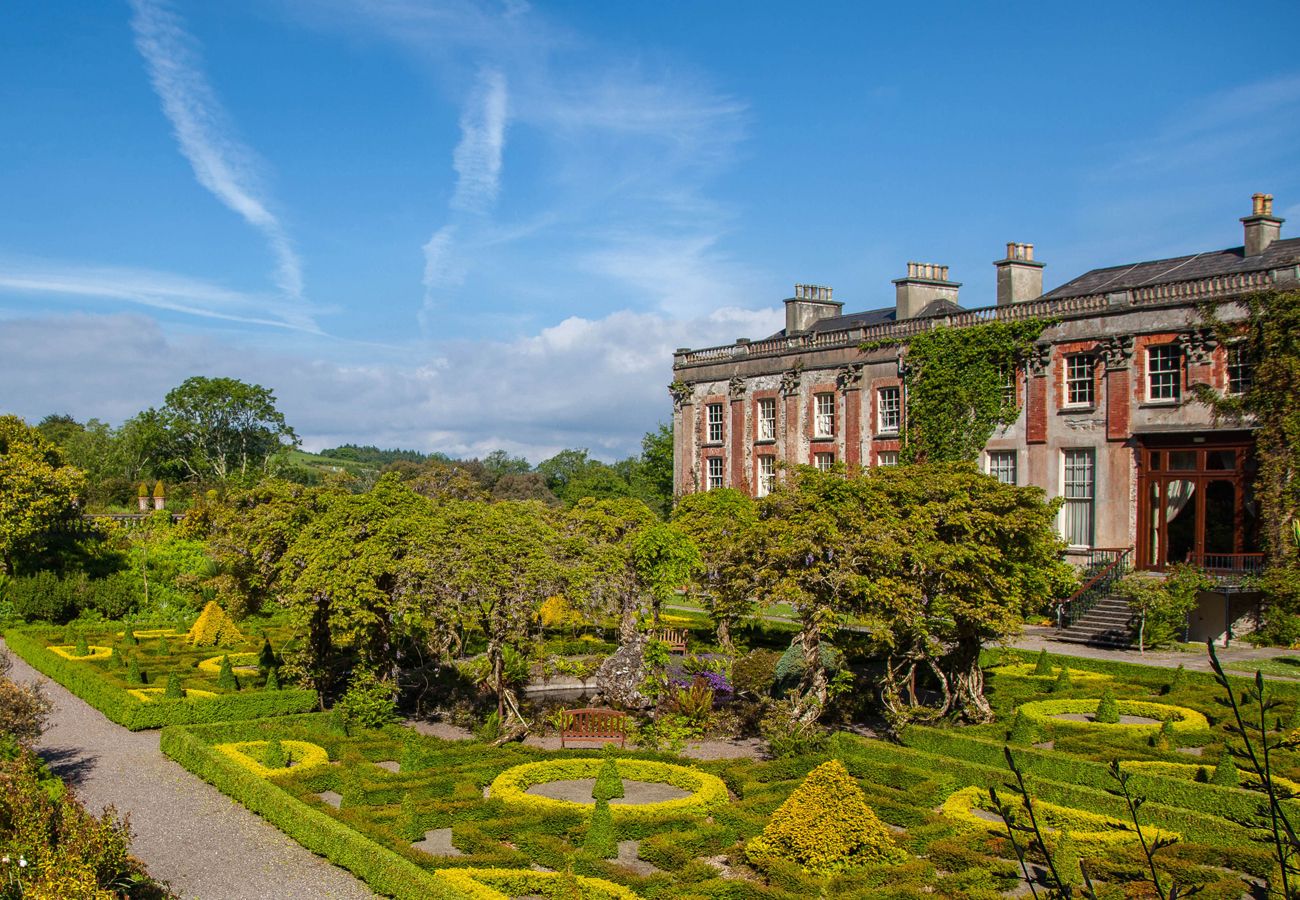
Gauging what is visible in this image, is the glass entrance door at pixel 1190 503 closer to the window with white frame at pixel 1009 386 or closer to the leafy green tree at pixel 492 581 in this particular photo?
the window with white frame at pixel 1009 386

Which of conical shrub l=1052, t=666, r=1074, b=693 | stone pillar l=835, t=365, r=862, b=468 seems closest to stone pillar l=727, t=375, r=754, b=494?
stone pillar l=835, t=365, r=862, b=468

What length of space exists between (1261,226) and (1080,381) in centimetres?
695

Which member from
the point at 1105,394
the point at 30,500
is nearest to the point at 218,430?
the point at 30,500

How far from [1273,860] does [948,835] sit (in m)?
3.89

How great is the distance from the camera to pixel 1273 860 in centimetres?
1370

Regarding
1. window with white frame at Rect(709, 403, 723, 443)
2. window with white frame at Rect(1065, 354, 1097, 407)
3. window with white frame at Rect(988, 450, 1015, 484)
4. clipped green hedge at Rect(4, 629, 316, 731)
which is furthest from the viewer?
window with white frame at Rect(709, 403, 723, 443)

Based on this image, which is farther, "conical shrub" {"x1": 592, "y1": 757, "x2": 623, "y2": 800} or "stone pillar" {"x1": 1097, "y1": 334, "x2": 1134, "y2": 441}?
"stone pillar" {"x1": 1097, "y1": 334, "x2": 1134, "y2": 441}

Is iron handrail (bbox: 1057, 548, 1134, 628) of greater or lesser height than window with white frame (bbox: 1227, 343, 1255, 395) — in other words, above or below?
below

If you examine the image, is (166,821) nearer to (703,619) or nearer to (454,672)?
(454,672)

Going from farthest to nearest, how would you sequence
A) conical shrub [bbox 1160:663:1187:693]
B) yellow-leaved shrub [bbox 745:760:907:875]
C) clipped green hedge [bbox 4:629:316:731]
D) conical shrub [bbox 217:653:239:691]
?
1. conical shrub [bbox 217:653:239:691]
2. conical shrub [bbox 1160:663:1187:693]
3. clipped green hedge [bbox 4:629:316:731]
4. yellow-leaved shrub [bbox 745:760:907:875]

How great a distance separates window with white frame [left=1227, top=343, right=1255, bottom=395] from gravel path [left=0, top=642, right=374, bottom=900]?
27.9 m

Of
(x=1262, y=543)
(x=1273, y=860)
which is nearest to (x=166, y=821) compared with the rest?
(x=1273, y=860)

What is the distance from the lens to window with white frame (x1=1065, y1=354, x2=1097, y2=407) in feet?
118

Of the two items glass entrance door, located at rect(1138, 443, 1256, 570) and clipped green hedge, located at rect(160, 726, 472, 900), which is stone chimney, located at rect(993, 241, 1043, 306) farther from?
clipped green hedge, located at rect(160, 726, 472, 900)
